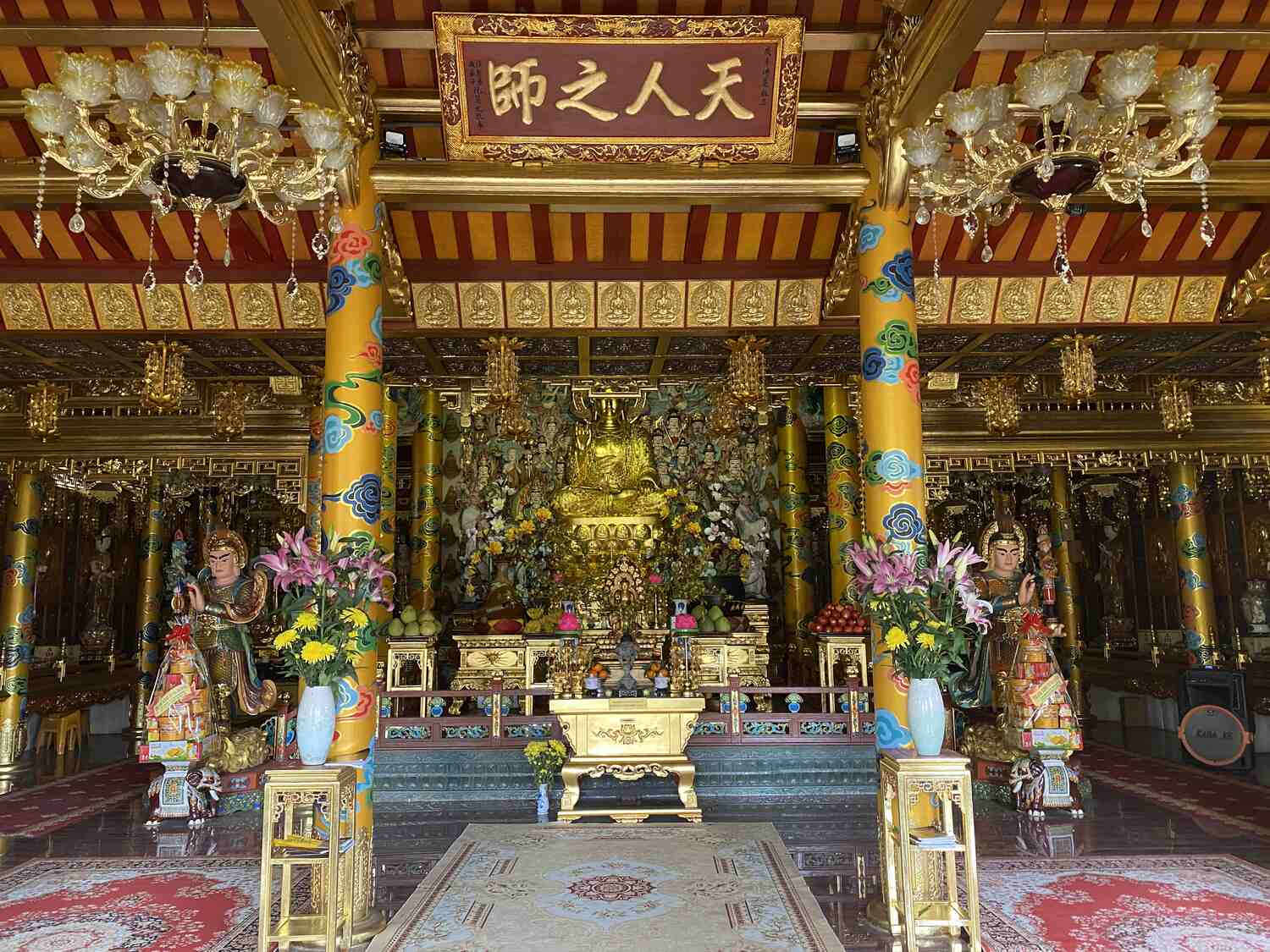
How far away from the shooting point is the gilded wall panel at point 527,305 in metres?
5.98

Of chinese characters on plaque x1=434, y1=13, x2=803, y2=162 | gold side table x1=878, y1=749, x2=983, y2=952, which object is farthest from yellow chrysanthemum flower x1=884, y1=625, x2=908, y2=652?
chinese characters on plaque x1=434, y1=13, x2=803, y2=162

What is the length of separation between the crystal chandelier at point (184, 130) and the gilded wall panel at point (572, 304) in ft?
7.93

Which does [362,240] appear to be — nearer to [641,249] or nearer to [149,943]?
[641,249]

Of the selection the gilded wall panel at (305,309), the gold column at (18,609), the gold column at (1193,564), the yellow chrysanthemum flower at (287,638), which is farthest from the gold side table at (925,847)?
the gold column at (18,609)

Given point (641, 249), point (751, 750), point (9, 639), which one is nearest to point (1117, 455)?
point (751, 750)

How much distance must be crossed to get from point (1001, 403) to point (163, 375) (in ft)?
25.2

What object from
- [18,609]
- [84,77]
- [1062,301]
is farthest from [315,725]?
[18,609]

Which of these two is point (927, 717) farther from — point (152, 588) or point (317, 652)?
point (152, 588)

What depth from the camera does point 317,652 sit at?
341 cm

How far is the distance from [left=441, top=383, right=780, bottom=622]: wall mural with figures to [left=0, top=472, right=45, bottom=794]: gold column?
436 cm

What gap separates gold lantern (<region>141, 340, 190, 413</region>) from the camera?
21.0ft

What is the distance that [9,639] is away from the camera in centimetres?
823

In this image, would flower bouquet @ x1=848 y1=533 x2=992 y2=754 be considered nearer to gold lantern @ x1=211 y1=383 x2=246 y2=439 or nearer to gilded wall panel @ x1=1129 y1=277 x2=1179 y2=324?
gilded wall panel @ x1=1129 y1=277 x2=1179 y2=324

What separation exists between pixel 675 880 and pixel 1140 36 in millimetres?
4745
